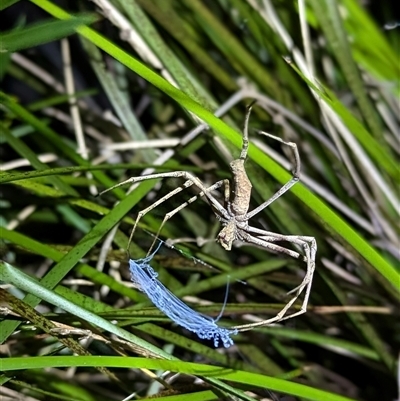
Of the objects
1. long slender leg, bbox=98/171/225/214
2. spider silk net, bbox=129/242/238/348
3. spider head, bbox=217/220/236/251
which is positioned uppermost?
long slender leg, bbox=98/171/225/214

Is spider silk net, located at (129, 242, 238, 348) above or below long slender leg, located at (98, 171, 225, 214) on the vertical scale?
below

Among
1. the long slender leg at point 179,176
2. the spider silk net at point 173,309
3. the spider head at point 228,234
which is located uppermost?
the long slender leg at point 179,176

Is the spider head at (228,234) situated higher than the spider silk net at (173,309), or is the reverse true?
the spider head at (228,234)

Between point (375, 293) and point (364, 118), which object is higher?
point (364, 118)

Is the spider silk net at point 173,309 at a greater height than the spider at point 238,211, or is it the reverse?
the spider at point 238,211

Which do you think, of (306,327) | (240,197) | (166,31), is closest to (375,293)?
(306,327)

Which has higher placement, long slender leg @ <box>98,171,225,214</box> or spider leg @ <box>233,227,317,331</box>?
long slender leg @ <box>98,171,225,214</box>

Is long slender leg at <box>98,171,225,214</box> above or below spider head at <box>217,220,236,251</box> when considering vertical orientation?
above

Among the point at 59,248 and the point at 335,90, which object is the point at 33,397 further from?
the point at 335,90

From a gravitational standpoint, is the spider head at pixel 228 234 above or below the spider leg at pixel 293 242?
above

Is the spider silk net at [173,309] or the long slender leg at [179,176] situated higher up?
the long slender leg at [179,176]

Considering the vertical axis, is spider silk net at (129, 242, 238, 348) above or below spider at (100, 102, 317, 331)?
below
